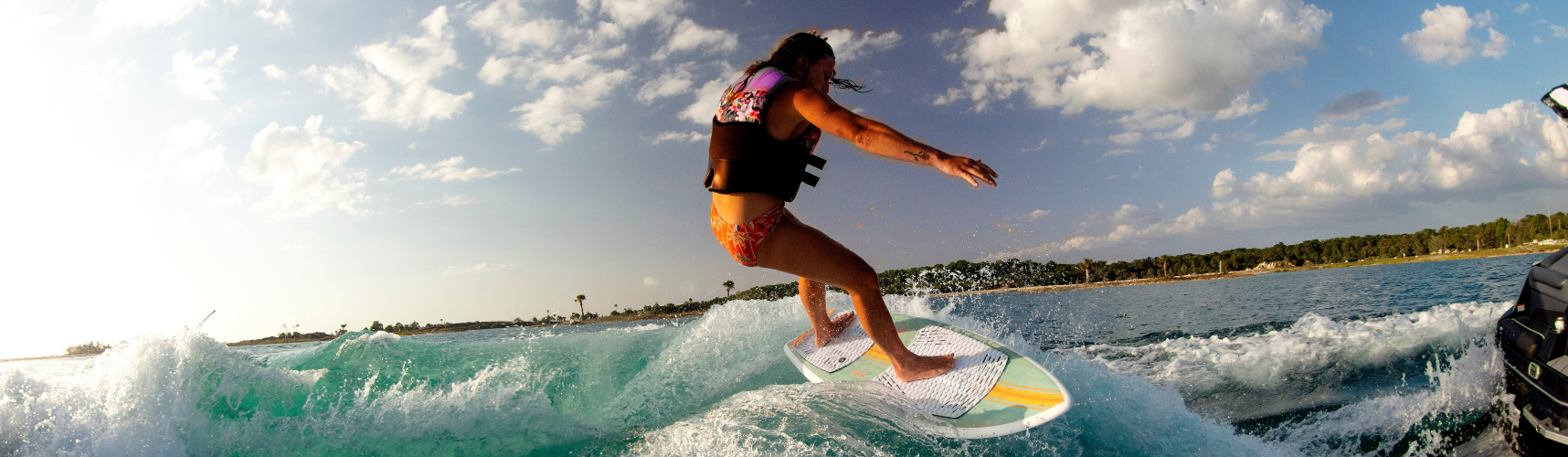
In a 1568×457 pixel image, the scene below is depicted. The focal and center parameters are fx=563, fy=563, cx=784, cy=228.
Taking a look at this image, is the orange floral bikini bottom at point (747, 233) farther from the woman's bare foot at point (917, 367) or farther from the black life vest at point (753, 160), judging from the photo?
the woman's bare foot at point (917, 367)

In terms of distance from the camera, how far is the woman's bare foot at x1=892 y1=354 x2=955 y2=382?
10.7 ft

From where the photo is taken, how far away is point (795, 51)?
2.72 meters

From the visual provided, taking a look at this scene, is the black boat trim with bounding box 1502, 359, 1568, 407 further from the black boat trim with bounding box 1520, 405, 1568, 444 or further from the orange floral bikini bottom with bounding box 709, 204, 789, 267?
the orange floral bikini bottom with bounding box 709, 204, 789, 267

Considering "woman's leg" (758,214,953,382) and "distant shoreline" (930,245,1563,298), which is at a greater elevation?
"woman's leg" (758,214,953,382)

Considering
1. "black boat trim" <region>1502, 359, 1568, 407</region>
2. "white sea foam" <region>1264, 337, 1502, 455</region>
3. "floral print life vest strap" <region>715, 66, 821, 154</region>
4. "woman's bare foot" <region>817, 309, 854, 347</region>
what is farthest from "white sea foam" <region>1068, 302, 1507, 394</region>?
"floral print life vest strap" <region>715, 66, 821, 154</region>

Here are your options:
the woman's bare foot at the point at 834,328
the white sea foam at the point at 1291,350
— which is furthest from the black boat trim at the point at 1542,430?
the woman's bare foot at the point at 834,328

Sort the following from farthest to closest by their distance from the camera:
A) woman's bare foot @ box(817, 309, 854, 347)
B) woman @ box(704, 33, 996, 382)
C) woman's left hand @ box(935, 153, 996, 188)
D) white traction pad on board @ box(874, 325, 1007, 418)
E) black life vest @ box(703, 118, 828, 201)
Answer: woman's bare foot @ box(817, 309, 854, 347), white traction pad on board @ box(874, 325, 1007, 418), black life vest @ box(703, 118, 828, 201), woman @ box(704, 33, 996, 382), woman's left hand @ box(935, 153, 996, 188)

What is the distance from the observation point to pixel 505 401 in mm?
3373

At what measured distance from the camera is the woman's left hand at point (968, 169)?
189cm

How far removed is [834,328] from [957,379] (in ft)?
4.43

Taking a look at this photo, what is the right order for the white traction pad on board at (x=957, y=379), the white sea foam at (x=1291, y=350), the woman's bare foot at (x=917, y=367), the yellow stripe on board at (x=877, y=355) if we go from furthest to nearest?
the white sea foam at (x=1291, y=350) → the yellow stripe on board at (x=877, y=355) → the woman's bare foot at (x=917, y=367) → the white traction pad on board at (x=957, y=379)

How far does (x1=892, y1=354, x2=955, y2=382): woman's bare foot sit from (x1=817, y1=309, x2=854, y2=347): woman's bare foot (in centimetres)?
103

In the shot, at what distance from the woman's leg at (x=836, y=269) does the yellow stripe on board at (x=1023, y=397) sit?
15.1 inches

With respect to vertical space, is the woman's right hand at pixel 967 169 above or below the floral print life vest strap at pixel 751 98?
below
